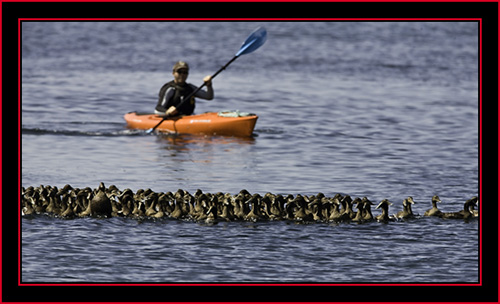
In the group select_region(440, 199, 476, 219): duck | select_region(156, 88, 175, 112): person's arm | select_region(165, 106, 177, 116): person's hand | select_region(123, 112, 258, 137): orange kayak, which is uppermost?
select_region(156, 88, 175, 112): person's arm

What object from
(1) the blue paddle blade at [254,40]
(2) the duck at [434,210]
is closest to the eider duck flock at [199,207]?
(2) the duck at [434,210]

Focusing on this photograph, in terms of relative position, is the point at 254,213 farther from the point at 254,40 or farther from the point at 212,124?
the point at 254,40

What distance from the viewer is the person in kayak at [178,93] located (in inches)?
1042

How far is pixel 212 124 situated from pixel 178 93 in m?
1.21

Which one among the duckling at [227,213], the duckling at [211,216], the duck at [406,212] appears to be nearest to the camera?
the duckling at [211,216]

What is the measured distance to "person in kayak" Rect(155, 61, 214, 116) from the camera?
26.5 m

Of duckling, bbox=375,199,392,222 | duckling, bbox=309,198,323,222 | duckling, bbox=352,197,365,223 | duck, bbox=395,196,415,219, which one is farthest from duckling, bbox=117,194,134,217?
duck, bbox=395,196,415,219

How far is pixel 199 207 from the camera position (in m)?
17.0

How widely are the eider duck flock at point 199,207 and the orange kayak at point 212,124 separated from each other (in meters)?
9.12

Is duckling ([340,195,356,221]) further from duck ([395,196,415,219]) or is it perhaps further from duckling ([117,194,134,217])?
duckling ([117,194,134,217])

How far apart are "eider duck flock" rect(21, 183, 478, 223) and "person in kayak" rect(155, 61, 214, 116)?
944cm

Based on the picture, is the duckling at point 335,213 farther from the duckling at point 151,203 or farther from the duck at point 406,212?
the duckling at point 151,203

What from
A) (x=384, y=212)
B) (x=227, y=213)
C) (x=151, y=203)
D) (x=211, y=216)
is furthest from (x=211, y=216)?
(x=384, y=212)

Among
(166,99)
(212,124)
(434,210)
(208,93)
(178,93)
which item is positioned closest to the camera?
(434,210)
